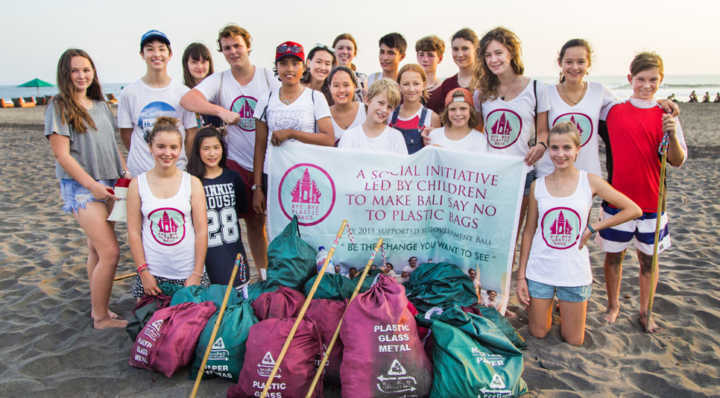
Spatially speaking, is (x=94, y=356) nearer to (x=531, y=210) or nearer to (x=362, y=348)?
(x=362, y=348)

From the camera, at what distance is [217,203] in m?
3.54

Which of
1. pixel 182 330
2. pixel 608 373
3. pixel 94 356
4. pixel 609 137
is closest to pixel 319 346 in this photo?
pixel 182 330

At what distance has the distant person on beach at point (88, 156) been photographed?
327cm

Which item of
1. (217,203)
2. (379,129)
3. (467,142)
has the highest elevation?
(379,129)

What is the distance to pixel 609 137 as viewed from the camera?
355cm

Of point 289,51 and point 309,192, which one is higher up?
point 289,51

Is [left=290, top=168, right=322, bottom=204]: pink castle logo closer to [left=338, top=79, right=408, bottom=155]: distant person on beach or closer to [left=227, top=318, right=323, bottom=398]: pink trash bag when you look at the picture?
[left=338, top=79, right=408, bottom=155]: distant person on beach

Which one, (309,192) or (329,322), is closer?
(329,322)

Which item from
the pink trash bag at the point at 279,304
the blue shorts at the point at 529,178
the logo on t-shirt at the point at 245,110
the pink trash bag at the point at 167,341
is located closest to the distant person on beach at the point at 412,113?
the blue shorts at the point at 529,178

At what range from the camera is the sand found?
2.82 metres

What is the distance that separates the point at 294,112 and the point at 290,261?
1.25 meters

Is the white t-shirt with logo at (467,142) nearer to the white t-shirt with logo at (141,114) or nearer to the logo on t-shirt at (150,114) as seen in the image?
the white t-shirt with logo at (141,114)

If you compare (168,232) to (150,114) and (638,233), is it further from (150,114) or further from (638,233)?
(638,233)

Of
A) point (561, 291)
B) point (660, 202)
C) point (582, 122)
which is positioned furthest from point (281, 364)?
point (660, 202)
